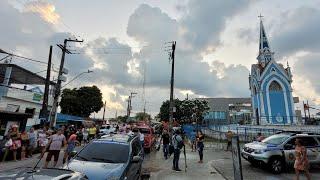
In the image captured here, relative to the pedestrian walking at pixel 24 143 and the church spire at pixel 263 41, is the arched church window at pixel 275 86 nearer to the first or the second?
the church spire at pixel 263 41

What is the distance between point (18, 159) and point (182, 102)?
61.4 m

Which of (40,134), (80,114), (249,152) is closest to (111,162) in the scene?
(249,152)

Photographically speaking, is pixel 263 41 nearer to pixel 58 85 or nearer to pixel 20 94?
pixel 58 85

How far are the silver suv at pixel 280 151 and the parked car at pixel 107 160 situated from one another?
7228 millimetres

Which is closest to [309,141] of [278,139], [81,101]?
[278,139]

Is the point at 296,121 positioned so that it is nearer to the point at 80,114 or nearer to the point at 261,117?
the point at 261,117

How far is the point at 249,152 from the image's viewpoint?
14.4m

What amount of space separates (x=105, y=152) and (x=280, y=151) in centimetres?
908

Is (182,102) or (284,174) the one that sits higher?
(182,102)

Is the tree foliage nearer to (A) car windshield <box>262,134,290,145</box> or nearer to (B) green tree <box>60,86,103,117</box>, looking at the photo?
(B) green tree <box>60,86,103,117</box>

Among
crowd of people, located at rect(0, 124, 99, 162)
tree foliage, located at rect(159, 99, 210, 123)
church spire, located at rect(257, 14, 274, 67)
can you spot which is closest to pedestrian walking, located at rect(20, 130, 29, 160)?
crowd of people, located at rect(0, 124, 99, 162)

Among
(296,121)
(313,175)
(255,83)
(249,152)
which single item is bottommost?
(313,175)

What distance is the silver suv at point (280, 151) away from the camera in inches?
532

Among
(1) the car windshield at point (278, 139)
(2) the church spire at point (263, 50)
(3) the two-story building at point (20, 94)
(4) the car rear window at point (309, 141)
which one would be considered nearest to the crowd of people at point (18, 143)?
(3) the two-story building at point (20, 94)
